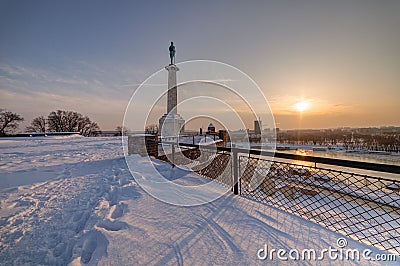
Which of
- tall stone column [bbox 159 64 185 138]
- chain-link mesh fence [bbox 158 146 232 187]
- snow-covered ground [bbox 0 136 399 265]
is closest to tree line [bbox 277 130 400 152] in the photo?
tall stone column [bbox 159 64 185 138]

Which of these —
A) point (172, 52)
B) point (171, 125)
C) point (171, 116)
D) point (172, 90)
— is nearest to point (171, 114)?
point (171, 116)

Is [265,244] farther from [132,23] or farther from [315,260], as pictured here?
[132,23]

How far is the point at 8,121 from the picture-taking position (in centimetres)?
2775

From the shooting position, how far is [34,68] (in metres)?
9.88

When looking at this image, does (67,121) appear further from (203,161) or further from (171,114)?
(203,161)

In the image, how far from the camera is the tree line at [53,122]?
27.8 meters

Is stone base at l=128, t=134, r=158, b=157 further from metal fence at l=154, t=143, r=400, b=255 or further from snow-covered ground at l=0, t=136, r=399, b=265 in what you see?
snow-covered ground at l=0, t=136, r=399, b=265

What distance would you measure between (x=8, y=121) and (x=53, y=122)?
5.56m

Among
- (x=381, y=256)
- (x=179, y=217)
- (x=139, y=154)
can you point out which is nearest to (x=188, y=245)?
(x=179, y=217)

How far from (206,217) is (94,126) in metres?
42.9

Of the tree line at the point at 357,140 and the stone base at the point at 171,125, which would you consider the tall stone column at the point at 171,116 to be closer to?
the stone base at the point at 171,125

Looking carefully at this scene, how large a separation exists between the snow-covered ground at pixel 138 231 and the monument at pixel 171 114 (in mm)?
12574

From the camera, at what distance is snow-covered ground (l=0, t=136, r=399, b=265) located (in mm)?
1490

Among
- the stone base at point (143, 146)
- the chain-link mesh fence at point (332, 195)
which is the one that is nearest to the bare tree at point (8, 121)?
the stone base at point (143, 146)
